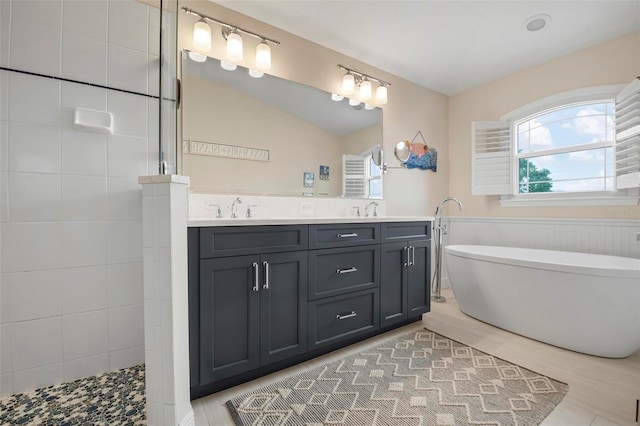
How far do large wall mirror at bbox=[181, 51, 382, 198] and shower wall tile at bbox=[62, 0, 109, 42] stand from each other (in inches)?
18.2

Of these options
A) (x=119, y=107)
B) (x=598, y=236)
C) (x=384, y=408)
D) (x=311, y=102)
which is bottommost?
(x=384, y=408)

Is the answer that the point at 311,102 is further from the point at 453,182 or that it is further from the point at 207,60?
the point at 453,182

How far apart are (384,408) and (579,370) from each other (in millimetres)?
1334

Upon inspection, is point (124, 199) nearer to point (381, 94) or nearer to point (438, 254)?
point (381, 94)

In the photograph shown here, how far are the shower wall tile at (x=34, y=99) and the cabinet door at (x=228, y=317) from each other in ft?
4.11

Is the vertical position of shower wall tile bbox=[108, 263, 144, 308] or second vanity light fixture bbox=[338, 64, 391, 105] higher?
second vanity light fixture bbox=[338, 64, 391, 105]

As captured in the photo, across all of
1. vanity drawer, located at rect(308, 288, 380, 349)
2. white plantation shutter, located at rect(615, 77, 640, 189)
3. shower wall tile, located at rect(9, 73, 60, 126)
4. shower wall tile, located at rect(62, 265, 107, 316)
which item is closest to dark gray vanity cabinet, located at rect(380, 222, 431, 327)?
vanity drawer, located at rect(308, 288, 380, 349)

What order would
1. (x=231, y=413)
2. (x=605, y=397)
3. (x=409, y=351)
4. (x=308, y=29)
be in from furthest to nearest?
(x=308, y=29) → (x=409, y=351) → (x=605, y=397) → (x=231, y=413)

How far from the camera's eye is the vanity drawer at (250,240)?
1.45 meters

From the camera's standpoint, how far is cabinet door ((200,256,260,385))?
144 cm

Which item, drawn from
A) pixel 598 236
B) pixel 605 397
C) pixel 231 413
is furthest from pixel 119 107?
pixel 598 236

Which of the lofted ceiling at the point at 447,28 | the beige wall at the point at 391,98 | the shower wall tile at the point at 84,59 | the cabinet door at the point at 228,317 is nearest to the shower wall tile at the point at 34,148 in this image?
the shower wall tile at the point at 84,59

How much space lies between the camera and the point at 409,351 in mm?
2006

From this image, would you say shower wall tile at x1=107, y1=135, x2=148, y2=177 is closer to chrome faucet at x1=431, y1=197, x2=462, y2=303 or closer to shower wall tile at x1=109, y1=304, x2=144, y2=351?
shower wall tile at x1=109, y1=304, x2=144, y2=351
